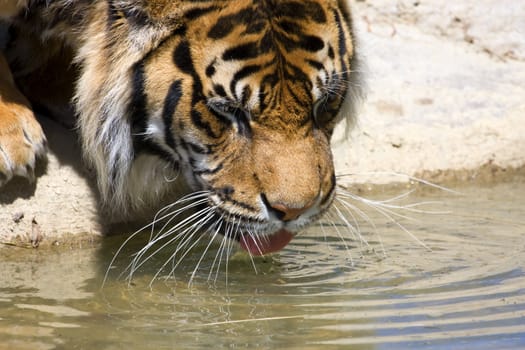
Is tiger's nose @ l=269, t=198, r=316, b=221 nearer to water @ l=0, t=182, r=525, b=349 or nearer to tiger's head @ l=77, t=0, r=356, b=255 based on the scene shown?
tiger's head @ l=77, t=0, r=356, b=255

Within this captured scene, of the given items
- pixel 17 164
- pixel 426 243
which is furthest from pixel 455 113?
pixel 17 164

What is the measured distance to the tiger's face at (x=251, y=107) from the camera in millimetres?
3740

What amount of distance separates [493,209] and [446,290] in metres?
1.25

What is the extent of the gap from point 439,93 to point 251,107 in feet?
7.49

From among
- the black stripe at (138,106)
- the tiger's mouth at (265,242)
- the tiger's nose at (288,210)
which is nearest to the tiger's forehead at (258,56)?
the black stripe at (138,106)

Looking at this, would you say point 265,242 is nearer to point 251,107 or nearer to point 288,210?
point 288,210

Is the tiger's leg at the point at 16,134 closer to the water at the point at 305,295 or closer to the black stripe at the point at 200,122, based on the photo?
the water at the point at 305,295

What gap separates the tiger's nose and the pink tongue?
0.16 meters

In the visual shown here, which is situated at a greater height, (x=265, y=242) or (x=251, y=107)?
(x=251, y=107)

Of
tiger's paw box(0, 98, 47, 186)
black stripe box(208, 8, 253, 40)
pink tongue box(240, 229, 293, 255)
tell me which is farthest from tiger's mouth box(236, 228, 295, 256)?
tiger's paw box(0, 98, 47, 186)

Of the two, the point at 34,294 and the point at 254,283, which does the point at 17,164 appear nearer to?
the point at 34,294

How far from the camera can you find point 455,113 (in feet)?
18.9

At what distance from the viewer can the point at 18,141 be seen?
4.18 meters

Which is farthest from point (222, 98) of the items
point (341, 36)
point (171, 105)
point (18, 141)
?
point (18, 141)
